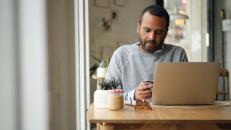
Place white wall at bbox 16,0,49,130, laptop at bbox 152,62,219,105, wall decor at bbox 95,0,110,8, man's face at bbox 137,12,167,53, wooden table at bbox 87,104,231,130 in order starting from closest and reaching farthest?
wooden table at bbox 87,104,231,130 → laptop at bbox 152,62,219,105 → white wall at bbox 16,0,49,130 → man's face at bbox 137,12,167,53 → wall decor at bbox 95,0,110,8

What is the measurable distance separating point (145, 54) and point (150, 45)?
0.08 metres

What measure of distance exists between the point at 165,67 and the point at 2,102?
30.8 inches

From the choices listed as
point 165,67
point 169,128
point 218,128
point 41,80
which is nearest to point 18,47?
point 41,80

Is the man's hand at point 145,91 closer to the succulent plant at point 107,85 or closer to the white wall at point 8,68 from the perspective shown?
the succulent plant at point 107,85

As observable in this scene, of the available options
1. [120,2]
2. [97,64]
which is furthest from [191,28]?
[97,64]

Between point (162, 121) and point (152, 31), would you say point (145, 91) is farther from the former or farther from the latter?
point (152, 31)

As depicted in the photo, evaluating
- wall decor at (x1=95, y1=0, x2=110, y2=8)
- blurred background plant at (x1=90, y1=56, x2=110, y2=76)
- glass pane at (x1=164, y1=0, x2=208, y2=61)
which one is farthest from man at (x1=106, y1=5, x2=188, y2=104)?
glass pane at (x1=164, y1=0, x2=208, y2=61)

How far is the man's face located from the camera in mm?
1991

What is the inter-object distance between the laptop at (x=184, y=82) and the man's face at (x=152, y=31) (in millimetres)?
533

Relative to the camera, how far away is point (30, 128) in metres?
1.81

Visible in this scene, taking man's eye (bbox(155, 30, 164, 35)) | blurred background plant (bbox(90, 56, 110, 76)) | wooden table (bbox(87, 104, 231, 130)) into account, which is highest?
man's eye (bbox(155, 30, 164, 35))

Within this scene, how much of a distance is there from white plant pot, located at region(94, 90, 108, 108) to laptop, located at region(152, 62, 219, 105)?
23 centimetres

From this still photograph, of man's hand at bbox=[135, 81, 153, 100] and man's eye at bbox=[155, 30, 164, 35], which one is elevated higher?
man's eye at bbox=[155, 30, 164, 35]

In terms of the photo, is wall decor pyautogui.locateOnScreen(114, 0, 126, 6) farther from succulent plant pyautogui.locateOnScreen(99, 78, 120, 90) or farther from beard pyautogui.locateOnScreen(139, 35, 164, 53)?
succulent plant pyautogui.locateOnScreen(99, 78, 120, 90)
